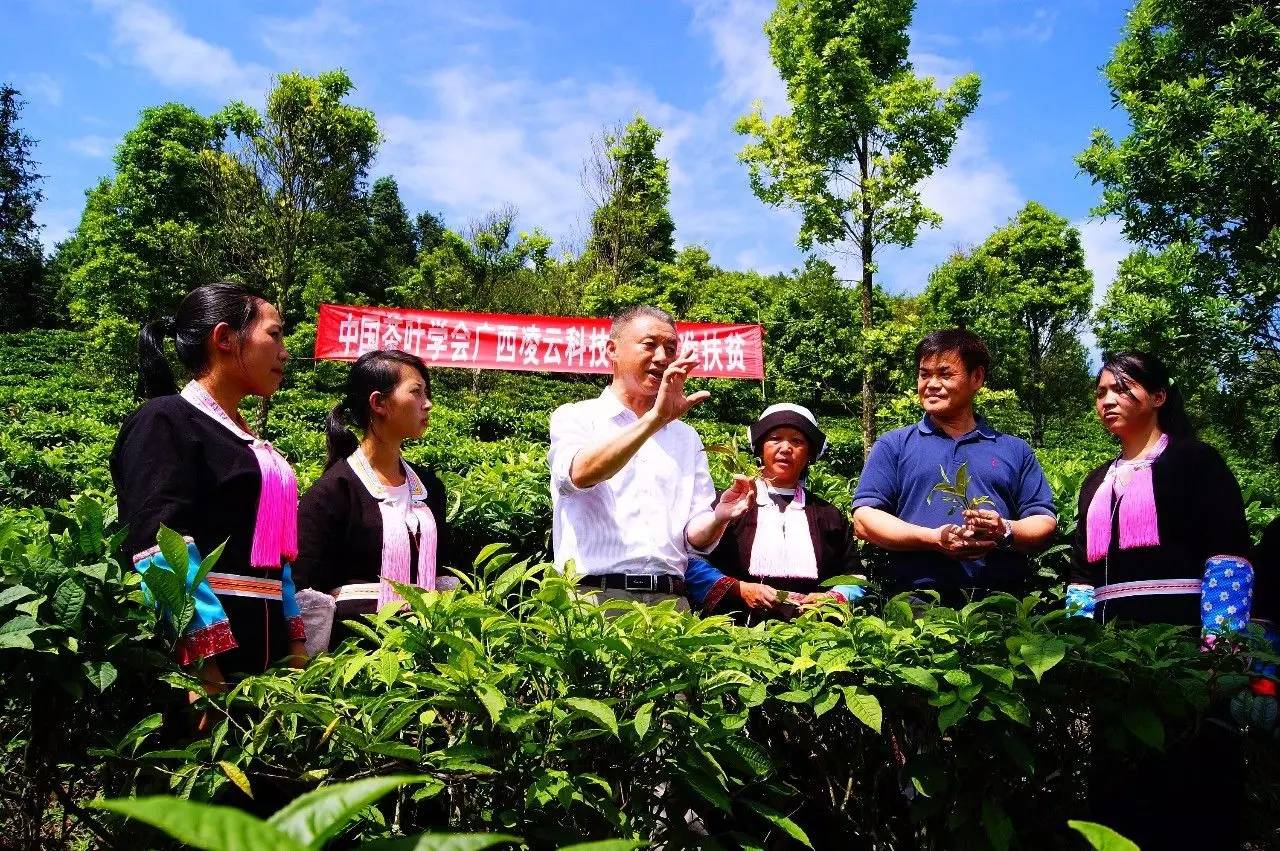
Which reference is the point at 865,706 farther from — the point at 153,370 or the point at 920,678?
the point at 153,370

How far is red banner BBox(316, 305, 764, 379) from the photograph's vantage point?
1223 centimetres

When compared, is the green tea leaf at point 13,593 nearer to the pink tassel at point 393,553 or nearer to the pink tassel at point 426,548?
the pink tassel at point 393,553

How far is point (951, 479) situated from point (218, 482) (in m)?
2.18

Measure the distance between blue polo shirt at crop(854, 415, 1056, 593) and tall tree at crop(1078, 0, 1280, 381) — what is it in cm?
749

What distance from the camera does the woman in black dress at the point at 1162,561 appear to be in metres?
2.01

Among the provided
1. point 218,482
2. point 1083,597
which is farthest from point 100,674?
point 1083,597

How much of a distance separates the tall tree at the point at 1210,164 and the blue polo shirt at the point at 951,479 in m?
Result: 7.49

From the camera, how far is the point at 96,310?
2477 cm

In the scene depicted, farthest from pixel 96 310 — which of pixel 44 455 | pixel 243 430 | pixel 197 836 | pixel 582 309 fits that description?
pixel 197 836

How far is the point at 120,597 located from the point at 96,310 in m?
27.5

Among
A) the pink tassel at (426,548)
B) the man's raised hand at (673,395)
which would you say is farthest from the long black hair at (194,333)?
the man's raised hand at (673,395)

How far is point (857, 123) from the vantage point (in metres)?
11.7

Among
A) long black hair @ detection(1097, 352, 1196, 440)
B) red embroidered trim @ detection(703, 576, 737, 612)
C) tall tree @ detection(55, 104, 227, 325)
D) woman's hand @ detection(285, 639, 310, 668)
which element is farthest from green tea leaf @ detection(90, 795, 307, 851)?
tall tree @ detection(55, 104, 227, 325)

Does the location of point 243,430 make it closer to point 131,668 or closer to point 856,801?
point 131,668
